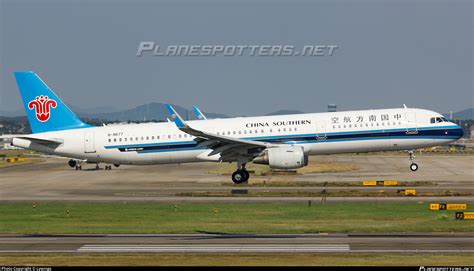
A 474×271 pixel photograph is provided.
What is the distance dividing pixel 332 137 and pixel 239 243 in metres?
24.0

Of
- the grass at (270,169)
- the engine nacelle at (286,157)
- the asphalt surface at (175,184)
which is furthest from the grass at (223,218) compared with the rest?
the grass at (270,169)

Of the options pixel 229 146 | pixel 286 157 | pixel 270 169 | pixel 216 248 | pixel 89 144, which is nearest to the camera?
pixel 216 248

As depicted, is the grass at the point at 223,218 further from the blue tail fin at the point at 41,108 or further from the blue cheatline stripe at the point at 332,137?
the blue tail fin at the point at 41,108

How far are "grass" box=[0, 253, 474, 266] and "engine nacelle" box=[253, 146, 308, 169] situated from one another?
80.3ft

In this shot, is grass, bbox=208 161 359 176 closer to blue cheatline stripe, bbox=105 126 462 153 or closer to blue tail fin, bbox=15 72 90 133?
blue cheatline stripe, bbox=105 126 462 153

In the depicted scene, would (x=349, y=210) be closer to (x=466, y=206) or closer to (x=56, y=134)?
(x=466, y=206)

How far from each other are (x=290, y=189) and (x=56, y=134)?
693 inches

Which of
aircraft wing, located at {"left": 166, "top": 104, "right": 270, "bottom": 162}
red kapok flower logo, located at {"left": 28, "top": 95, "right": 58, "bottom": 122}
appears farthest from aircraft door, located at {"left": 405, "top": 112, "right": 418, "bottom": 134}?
red kapok flower logo, located at {"left": 28, "top": 95, "right": 58, "bottom": 122}

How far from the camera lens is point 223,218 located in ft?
125

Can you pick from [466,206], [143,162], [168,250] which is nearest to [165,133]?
[143,162]

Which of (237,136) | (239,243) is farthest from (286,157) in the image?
(239,243)

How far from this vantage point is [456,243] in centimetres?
2955

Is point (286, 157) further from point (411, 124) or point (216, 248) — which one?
point (216, 248)

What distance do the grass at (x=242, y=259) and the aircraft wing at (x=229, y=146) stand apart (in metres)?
23.8
